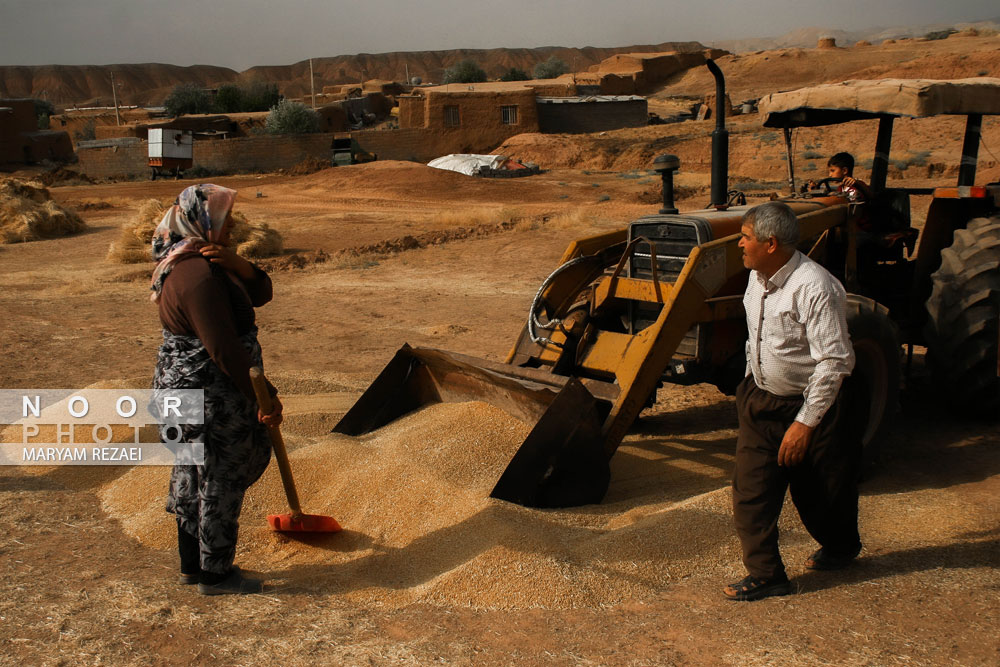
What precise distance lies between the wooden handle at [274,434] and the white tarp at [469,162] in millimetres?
22882

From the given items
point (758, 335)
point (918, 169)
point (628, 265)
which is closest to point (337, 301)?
point (628, 265)

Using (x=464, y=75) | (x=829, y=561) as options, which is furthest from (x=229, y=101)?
(x=829, y=561)

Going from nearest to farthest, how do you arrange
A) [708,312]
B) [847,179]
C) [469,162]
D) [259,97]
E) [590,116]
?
1. [708,312]
2. [847,179]
3. [469,162]
4. [590,116]
5. [259,97]

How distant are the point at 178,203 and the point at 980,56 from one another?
34.9m

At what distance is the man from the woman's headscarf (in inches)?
81.8

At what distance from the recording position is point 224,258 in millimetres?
3340

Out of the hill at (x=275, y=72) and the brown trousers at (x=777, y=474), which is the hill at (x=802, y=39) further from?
the brown trousers at (x=777, y=474)

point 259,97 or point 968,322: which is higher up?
point 259,97

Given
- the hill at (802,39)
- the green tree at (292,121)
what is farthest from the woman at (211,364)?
the hill at (802,39)

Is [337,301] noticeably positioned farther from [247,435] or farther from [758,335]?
[758,335]

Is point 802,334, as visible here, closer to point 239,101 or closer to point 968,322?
point 968,322

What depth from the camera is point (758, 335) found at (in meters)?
3.38

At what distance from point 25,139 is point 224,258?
37335 millimetres

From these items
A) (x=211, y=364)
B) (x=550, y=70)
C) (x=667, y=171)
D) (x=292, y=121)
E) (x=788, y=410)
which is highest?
(x=550, y=70)
